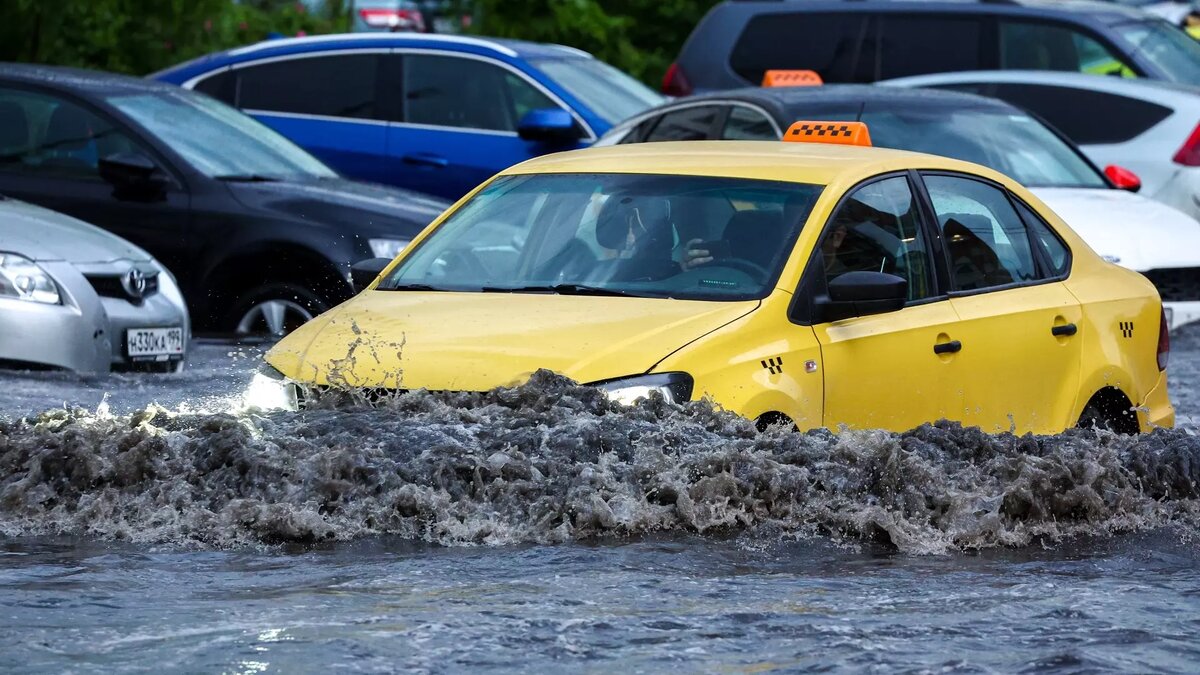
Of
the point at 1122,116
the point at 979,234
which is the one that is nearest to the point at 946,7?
the point at 1122,116

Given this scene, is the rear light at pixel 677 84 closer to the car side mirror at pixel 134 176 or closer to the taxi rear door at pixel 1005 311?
the car side mirror at pixel 134 176

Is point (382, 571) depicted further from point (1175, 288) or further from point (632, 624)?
point (1175, 288)

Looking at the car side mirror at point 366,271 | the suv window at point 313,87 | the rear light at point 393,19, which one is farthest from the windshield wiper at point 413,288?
the rear light at point 393,19

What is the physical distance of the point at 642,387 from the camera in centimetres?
650

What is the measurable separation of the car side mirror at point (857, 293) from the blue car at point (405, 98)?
7.66m

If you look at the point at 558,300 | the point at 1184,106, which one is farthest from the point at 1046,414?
the point at 1184,106

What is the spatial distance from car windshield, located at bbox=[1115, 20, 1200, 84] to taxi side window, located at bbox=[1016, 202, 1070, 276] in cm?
946

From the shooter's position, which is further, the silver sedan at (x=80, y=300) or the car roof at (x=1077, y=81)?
the car roof at (x=1077, y=81)

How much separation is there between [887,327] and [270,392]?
1.95m

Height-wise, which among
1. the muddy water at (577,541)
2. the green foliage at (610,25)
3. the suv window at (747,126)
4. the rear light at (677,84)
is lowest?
the muddy water at (577,541)

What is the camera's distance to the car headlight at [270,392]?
687 cm

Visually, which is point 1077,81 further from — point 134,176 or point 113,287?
point 113,287

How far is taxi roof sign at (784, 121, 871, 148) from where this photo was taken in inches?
341

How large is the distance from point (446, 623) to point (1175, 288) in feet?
27.6
